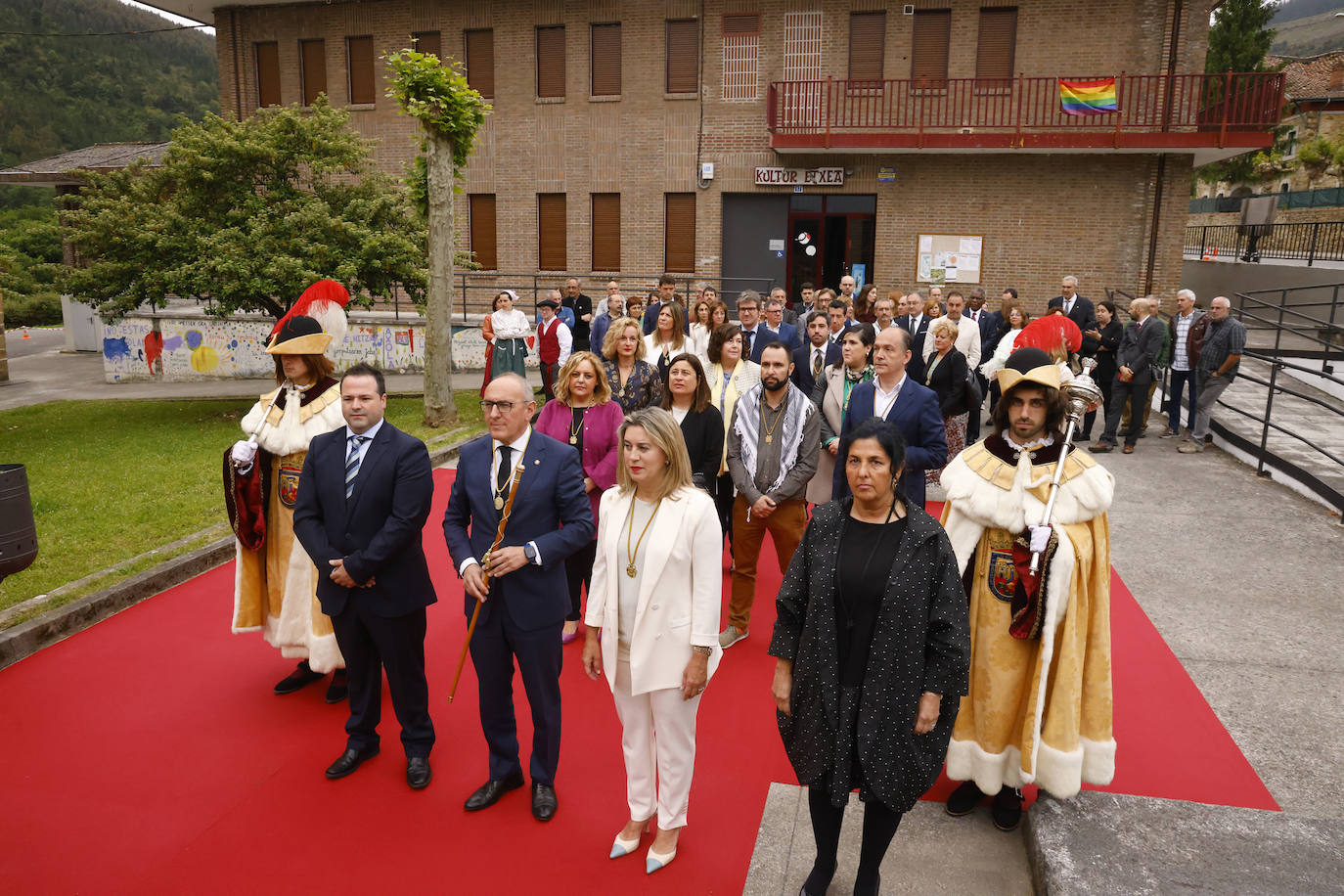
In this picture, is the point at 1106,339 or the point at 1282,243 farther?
the point at 1282,243

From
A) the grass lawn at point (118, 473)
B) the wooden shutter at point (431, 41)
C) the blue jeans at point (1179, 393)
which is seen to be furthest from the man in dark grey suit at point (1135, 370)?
the wooden shutter at point (431, 41)

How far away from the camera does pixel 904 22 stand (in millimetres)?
21391

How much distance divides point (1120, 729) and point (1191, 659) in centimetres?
136

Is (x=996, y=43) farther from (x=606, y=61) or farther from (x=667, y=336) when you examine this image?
(x=667, y=336)

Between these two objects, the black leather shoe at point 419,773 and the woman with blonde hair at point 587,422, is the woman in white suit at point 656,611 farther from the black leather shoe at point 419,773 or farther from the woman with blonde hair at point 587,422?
the woman with blonde hair at point 587,422

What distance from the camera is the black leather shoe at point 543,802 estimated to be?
4273 millimetres

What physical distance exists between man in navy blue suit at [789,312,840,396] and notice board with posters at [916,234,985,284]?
13907 mm

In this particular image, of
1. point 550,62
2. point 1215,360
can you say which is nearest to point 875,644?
point 1215,360

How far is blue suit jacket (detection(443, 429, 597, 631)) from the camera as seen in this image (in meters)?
4.21

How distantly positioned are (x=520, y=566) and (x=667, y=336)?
436 centimetres

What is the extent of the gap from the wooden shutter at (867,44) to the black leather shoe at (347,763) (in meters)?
20.9

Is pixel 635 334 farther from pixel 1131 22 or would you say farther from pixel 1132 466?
pixel 1131 22

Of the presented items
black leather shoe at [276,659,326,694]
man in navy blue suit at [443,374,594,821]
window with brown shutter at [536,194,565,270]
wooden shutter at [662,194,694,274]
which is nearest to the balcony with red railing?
wooden shutter at [662,194,694,274]

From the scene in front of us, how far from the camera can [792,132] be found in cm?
2142
